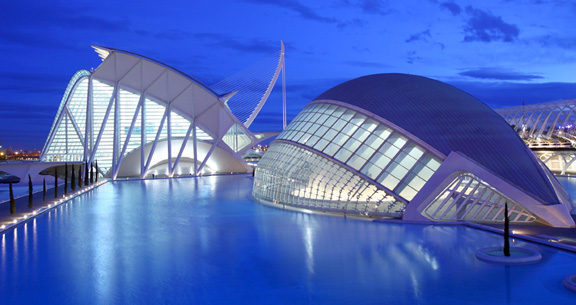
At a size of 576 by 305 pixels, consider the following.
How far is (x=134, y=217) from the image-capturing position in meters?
Result: 21.4

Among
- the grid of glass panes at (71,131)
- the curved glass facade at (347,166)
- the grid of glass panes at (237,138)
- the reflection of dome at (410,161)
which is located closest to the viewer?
the reflection of dome at (410,161)

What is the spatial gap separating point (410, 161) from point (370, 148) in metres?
1.99

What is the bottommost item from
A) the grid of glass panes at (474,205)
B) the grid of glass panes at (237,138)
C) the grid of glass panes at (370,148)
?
the grid of glass panes at (474,205)

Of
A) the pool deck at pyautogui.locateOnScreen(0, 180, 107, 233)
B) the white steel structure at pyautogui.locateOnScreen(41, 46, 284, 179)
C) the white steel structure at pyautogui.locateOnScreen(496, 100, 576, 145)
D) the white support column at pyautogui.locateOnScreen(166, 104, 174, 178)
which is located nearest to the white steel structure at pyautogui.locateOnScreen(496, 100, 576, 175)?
the white steel structure at pyautogui.locateOnScreen(496, 100, 576, 145)

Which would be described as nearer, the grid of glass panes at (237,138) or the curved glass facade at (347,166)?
the curved glass facade at (347,166)

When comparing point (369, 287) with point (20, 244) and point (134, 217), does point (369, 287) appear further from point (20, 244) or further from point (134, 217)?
point (134, 217)

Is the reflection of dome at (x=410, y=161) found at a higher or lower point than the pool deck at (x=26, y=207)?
higher

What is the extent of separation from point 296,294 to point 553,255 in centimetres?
728

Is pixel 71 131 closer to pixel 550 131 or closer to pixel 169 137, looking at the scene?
pixel 169 137

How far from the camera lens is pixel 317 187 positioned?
73.8ft

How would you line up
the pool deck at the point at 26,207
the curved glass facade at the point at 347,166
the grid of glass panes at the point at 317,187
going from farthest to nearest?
the grid of glass panes at the point at 317,187
the curved glass facade at the point at 347,166
the pool deck at the point at 26,207

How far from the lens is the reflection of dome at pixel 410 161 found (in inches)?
721

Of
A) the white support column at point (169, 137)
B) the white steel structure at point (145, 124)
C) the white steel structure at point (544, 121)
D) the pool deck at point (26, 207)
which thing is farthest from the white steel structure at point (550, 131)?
the pool deck at point (26, 207)

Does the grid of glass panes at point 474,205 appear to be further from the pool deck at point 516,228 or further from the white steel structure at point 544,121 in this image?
the white steel structure at point 544,121
